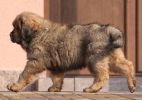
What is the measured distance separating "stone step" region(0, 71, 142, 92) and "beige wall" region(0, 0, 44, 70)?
217mm

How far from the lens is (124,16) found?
13.4 meters

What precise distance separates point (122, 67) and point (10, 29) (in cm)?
307

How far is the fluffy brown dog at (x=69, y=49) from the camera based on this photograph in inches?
400

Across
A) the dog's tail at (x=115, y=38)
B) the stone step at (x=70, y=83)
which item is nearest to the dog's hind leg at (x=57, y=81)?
the dog's tail at (x=115, y=38)

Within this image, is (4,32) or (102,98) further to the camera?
(4,32)

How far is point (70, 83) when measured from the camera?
12867mm

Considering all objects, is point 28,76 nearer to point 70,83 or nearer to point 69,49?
point 69,49

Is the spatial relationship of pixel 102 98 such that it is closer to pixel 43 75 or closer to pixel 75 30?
pixel 75 30

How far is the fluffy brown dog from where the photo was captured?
10.1 m

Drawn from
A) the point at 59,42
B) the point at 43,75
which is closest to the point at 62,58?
the point at 59,42

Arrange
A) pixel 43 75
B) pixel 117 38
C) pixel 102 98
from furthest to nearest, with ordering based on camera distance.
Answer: pixel 43 75
pixel 117 38
pixel 102 98

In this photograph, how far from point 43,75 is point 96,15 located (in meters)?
1.68

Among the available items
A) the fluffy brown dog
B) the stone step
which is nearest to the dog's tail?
the fluffy brown dog

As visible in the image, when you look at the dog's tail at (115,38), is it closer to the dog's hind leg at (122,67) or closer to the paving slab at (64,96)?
the dog's hind leg at (122,67)
